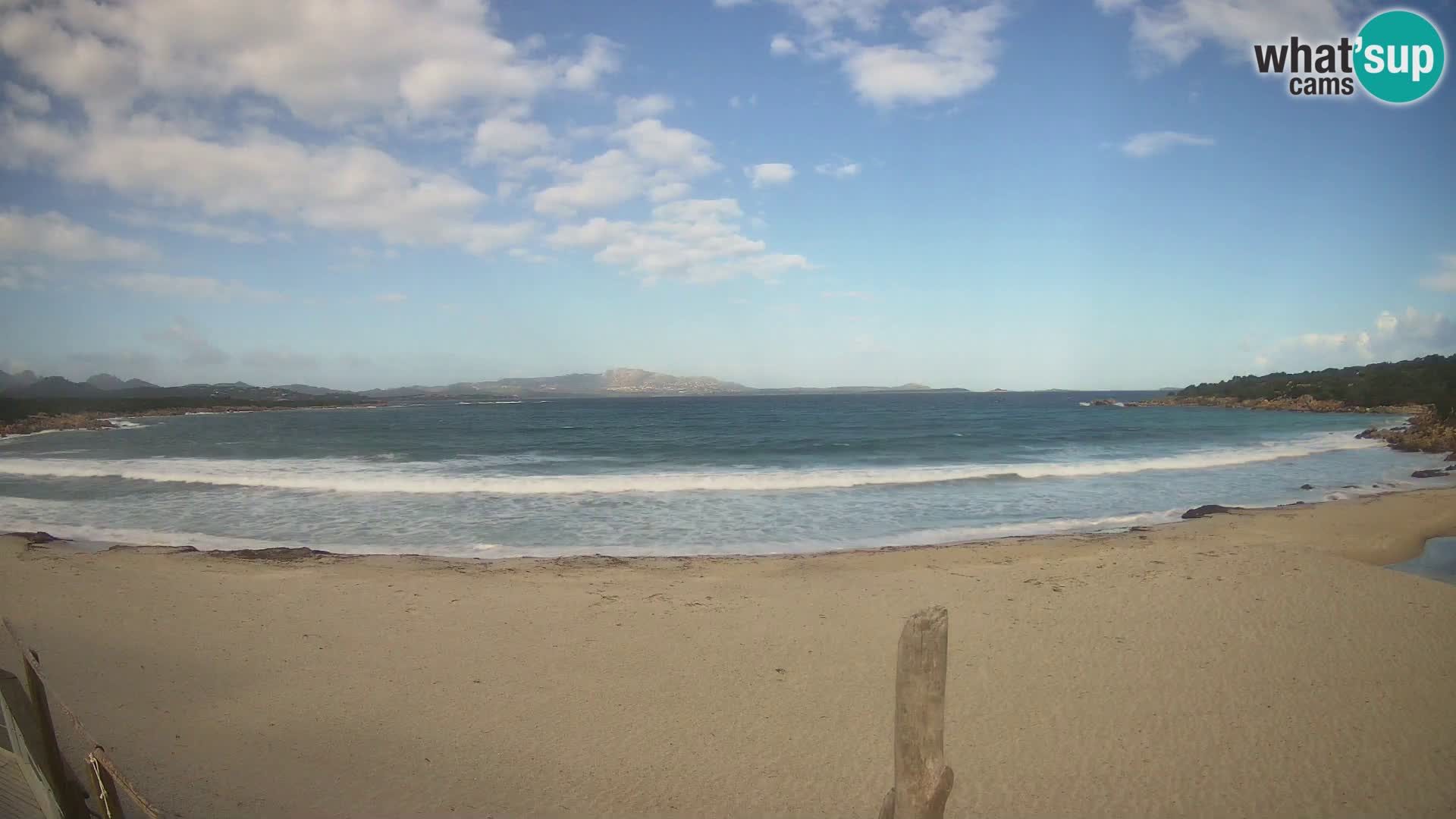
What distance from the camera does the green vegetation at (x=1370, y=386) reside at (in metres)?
45.7

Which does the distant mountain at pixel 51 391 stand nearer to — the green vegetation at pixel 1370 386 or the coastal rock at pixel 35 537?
the coastal rock at pixel 35 537

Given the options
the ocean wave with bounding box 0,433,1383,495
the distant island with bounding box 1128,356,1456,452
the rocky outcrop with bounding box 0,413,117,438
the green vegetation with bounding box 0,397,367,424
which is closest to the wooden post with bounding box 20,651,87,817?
the ocean wave with bounding box 0,433,1383,495

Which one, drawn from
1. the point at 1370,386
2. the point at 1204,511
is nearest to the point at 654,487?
the point at 1204,511

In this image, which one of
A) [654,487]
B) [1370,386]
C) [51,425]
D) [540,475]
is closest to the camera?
[654,487]

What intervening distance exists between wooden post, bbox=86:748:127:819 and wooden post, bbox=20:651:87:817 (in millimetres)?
100

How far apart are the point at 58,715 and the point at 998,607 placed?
30.5 feet

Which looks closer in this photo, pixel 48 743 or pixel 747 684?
pixel 48 743

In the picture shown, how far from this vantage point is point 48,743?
3.09 m

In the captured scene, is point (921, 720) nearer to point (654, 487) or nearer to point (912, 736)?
point (912, 736)

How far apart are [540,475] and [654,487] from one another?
15.2 ft

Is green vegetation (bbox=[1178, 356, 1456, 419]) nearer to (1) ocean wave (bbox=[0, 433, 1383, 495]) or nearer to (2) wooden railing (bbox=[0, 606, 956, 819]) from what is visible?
(1) ocean wave (bbox=[0, 433, 1383, 495])

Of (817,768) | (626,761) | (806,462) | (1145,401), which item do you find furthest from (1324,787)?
(1145,401)

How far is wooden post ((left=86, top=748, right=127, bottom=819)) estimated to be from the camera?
310cm

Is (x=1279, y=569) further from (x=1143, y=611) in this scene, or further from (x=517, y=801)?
(x=517, y=801)
